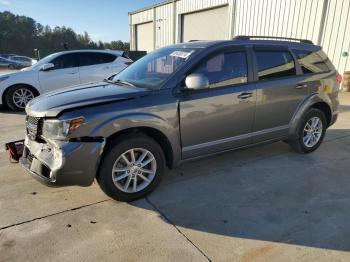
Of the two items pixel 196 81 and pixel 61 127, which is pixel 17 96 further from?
pixel 196 81

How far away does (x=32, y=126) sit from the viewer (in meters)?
3.41

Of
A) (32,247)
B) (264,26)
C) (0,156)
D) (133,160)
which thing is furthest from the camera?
(264,26)

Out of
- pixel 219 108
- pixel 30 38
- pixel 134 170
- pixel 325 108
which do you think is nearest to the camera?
pixel 134 170

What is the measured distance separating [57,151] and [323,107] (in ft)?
13.7

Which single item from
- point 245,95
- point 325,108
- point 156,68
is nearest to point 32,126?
point 156,68

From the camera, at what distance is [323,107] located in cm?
514

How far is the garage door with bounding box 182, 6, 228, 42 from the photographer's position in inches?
682

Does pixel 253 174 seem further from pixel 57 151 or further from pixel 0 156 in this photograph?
pixel 0 156

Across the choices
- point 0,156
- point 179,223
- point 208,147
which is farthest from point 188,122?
point 0,156

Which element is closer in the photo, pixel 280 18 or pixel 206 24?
pixel 280 18

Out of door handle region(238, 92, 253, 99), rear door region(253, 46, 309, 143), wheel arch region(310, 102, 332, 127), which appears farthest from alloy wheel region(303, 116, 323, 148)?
door handle region(238, 92, 253, 99)

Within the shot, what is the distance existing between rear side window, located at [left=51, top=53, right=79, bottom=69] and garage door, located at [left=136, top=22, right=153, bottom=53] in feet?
56.3

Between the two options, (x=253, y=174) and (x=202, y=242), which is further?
(x=253, y=174)

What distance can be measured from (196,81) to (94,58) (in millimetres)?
6480
